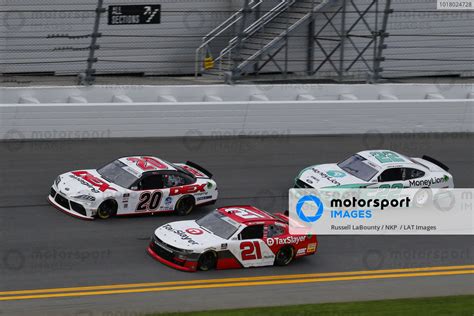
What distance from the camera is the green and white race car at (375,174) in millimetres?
19078

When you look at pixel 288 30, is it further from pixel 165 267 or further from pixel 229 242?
pixel 165 267

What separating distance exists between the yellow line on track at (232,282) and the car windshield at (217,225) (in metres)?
0.91

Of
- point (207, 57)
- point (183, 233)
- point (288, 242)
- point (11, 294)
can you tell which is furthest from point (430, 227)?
point (207, 57)

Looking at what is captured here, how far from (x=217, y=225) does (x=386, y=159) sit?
16.5 ft

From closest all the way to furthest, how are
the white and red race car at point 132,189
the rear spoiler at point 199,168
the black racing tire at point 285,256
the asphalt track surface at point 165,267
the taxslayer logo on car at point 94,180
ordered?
1. the asphalt track surface at point 165,267
2. the black racing tire at point 285,256
3. the white and red race car at point 132,189
4. the taxslayer logo on car at point 94,180
5. the rear spoiler at point 199,168

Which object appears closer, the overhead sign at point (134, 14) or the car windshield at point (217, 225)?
the car windshield at point (217, 225)

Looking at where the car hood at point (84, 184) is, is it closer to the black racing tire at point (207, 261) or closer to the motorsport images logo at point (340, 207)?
the black racing tire at point (207, 261)

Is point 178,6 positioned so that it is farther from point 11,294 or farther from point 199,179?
point 11,294

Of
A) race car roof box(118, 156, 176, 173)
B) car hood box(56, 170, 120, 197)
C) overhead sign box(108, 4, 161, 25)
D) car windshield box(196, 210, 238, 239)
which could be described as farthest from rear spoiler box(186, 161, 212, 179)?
overhead sign box(108, 4, 161, 25)

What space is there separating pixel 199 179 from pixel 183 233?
275 centimetres

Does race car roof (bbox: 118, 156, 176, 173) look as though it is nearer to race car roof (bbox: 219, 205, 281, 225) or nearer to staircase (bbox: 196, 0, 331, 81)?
race car roof (bbox: 219, 205, 281, 225)

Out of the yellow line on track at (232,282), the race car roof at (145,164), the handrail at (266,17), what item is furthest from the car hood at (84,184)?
the handrail at (266,17)

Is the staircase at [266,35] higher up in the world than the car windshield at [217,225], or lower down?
higher up

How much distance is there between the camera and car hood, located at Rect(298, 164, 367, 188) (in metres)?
18.9
